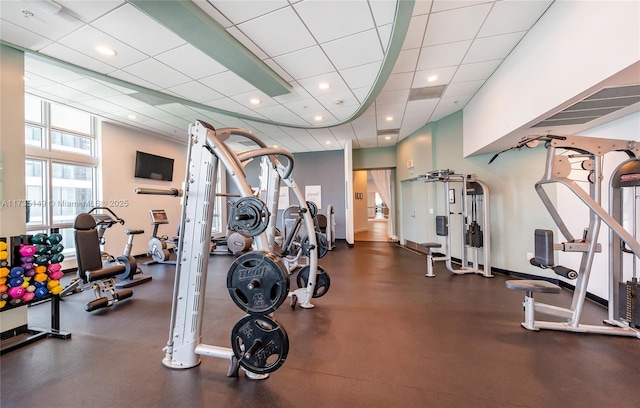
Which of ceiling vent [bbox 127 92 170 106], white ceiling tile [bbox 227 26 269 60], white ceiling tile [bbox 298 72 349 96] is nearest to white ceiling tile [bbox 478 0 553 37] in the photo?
white ceiling tile [bbox 298 72 349 96]

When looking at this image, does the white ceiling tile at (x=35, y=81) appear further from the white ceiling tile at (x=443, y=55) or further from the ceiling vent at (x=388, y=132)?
the ceiling vent at (x=388, y=132)

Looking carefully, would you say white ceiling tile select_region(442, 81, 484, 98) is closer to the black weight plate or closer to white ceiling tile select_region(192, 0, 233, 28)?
white ceiling tile select_region(192, 0, 233, 28)

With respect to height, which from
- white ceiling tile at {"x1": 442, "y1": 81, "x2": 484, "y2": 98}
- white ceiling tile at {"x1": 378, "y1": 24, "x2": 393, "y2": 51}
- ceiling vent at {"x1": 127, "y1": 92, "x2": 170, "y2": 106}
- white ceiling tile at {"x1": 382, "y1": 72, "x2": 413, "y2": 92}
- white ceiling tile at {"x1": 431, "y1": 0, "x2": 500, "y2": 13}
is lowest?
white ceiling tile at {"x1": 378, "y1": 24, "x2": 393, "y2": 51}

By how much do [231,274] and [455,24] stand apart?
10.6 feet

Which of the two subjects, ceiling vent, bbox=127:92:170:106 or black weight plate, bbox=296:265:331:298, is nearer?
black weight plate, bbox=296:265:331:298

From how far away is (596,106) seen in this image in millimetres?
2518

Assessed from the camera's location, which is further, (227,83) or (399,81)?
(399,81)

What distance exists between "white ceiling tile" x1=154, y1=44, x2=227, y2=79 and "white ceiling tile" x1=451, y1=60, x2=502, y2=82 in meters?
3.27

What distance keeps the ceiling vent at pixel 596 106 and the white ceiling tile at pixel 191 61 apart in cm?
388

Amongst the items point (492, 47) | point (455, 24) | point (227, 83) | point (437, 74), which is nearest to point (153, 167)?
point (227, 83)

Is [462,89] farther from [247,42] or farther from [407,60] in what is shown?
[247,42]

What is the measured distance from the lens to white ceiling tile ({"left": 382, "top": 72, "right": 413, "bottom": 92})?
12.0 ft

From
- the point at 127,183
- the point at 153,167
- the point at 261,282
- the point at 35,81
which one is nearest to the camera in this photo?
the point at 261,282

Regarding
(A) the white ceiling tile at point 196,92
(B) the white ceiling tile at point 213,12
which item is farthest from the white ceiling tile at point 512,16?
(A) the white ceiling tile at point 196,92
